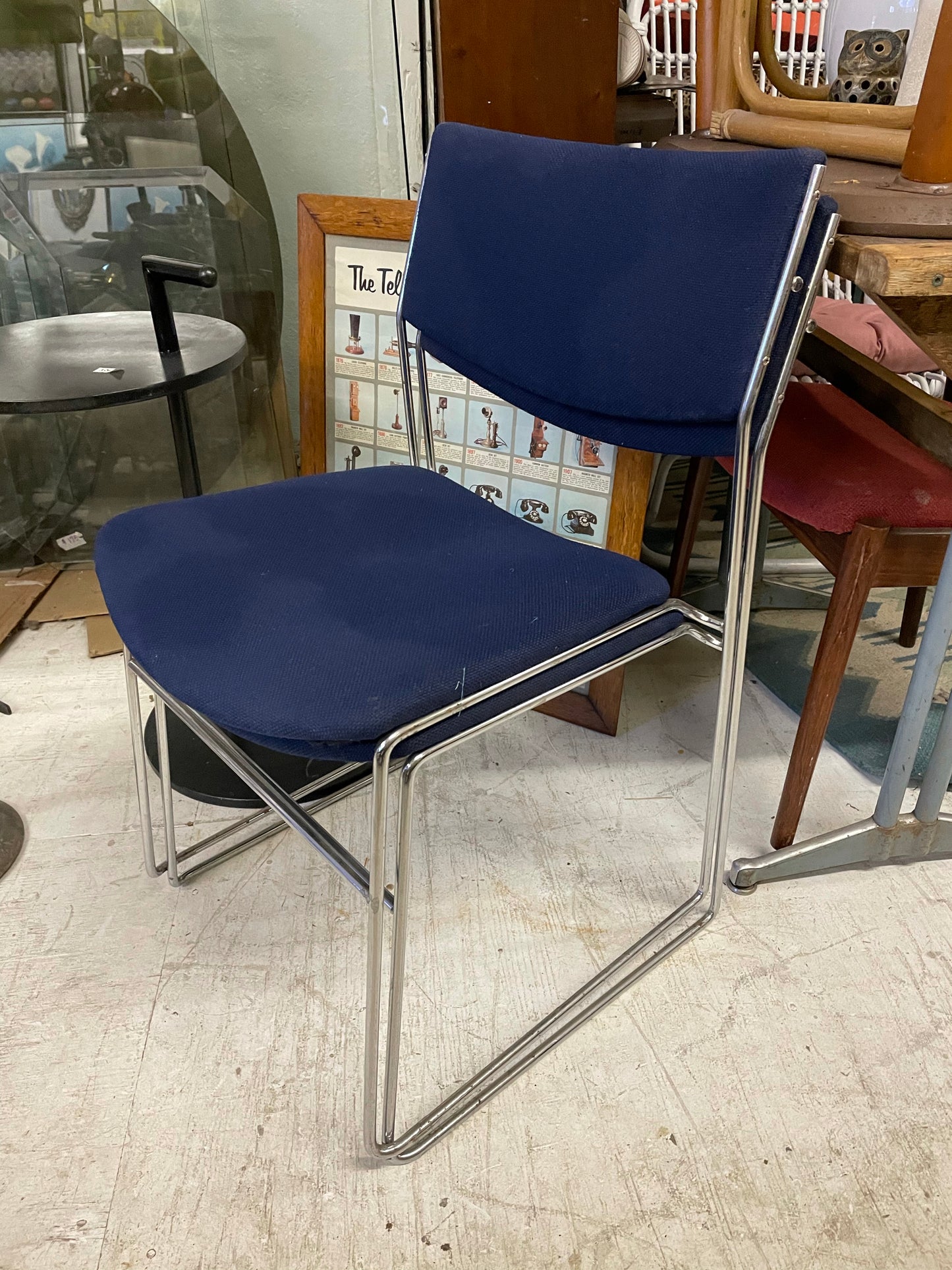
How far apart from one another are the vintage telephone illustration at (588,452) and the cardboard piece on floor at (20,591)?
45.8 inches

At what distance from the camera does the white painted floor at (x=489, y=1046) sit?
91 cm

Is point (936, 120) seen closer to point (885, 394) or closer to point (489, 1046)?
point (885, 394)

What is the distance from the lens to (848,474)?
1267 mm

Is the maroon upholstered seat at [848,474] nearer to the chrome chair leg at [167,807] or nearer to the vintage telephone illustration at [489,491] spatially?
the vintage telephone illustration at [489,491]

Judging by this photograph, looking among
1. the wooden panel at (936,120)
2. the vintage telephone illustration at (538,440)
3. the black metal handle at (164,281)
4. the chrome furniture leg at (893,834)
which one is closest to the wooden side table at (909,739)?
the chrome furniture leg at (893,834)

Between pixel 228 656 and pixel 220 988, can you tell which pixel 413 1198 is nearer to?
pixel 220 988

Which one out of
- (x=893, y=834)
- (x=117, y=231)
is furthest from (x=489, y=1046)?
(x=117, y=231)

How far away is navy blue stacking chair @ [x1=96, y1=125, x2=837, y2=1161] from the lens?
2.72 feet

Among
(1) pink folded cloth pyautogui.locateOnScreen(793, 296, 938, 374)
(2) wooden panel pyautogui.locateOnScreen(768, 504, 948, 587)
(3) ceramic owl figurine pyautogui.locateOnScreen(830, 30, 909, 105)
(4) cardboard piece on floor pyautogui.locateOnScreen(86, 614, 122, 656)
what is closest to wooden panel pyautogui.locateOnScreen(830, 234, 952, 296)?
(2) wooden panel pyautogui.locateOnScreen(768, 504, 948, 587)

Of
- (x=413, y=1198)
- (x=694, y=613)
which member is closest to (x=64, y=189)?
(x=694, y=613)

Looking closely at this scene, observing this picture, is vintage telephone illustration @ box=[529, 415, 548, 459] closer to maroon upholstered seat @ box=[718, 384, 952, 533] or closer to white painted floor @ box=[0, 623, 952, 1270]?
maroon upholstered seat @ box=[718, 384, 952, 533]

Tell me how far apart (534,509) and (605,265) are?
60 centimetres

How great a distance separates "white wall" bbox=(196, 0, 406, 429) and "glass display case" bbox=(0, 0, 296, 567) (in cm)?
6

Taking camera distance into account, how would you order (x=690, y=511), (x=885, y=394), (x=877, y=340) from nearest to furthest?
(x=885, y=394) → (x=690, y=511) → (x=877, y=340)
